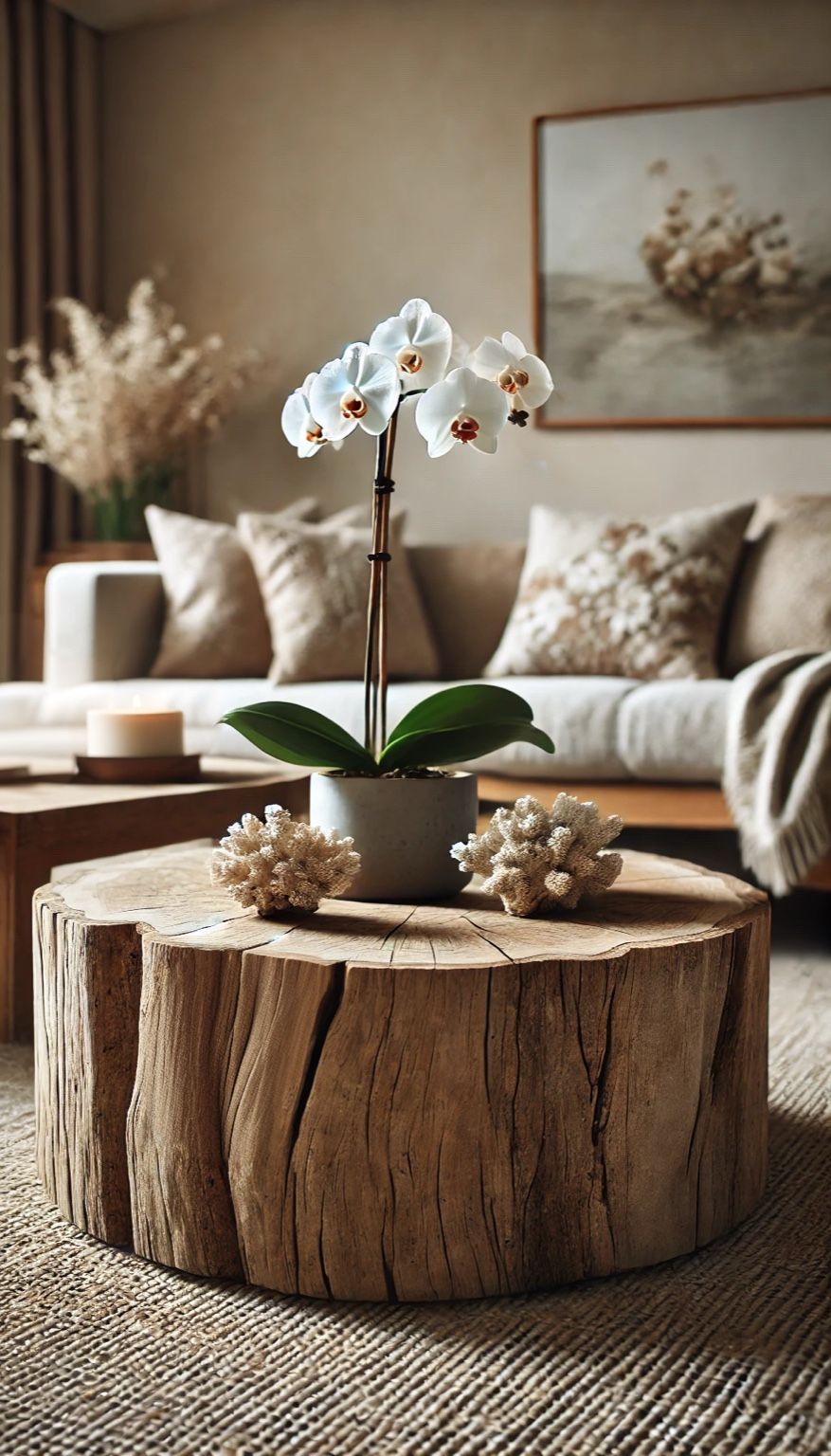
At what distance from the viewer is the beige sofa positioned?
2.97 meters

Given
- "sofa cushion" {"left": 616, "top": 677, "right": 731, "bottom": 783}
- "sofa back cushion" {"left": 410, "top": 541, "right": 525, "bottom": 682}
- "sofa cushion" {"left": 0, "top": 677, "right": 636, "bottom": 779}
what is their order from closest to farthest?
"sofa cushion" {"left": 616, "top": 677, "right": 731, "bottom": 783}, "sofa cushion" {"left": 0, "top": 677, "right": 636, "bottom": 779}, "sofa back cushion" {"left": 410, "top": 541, "right": 525, "bottom": 682}

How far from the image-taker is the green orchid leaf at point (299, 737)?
1486 mm

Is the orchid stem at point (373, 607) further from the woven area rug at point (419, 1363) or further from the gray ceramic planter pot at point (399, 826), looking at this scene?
the woven area rug at point (419, 1363)

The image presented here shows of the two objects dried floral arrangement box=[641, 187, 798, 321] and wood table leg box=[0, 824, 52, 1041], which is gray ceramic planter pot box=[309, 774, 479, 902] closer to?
wood table leg box=[0, 824, 52, 1041]

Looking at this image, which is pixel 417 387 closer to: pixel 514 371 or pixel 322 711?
pixel 514 371

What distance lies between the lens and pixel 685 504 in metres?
4.13

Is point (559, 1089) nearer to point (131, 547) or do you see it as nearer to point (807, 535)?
point (807, 535)

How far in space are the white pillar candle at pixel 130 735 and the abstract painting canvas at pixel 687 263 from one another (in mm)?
2135

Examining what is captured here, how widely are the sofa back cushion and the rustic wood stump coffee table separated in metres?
2.43

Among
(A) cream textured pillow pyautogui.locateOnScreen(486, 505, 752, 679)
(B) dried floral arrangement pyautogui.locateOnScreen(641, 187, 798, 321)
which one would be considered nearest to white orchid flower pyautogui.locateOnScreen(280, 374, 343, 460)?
(A) cream textured pillow pyautogui.locateOnScreen(486, 505, 752, 679)

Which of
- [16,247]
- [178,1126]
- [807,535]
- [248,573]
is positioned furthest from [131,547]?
[178,1126]

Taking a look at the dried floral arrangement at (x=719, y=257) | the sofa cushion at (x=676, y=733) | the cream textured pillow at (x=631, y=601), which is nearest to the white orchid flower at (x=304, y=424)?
the sofa cushion at (x=676, y=733)

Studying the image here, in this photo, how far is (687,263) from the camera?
13.2ft

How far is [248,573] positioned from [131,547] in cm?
69
